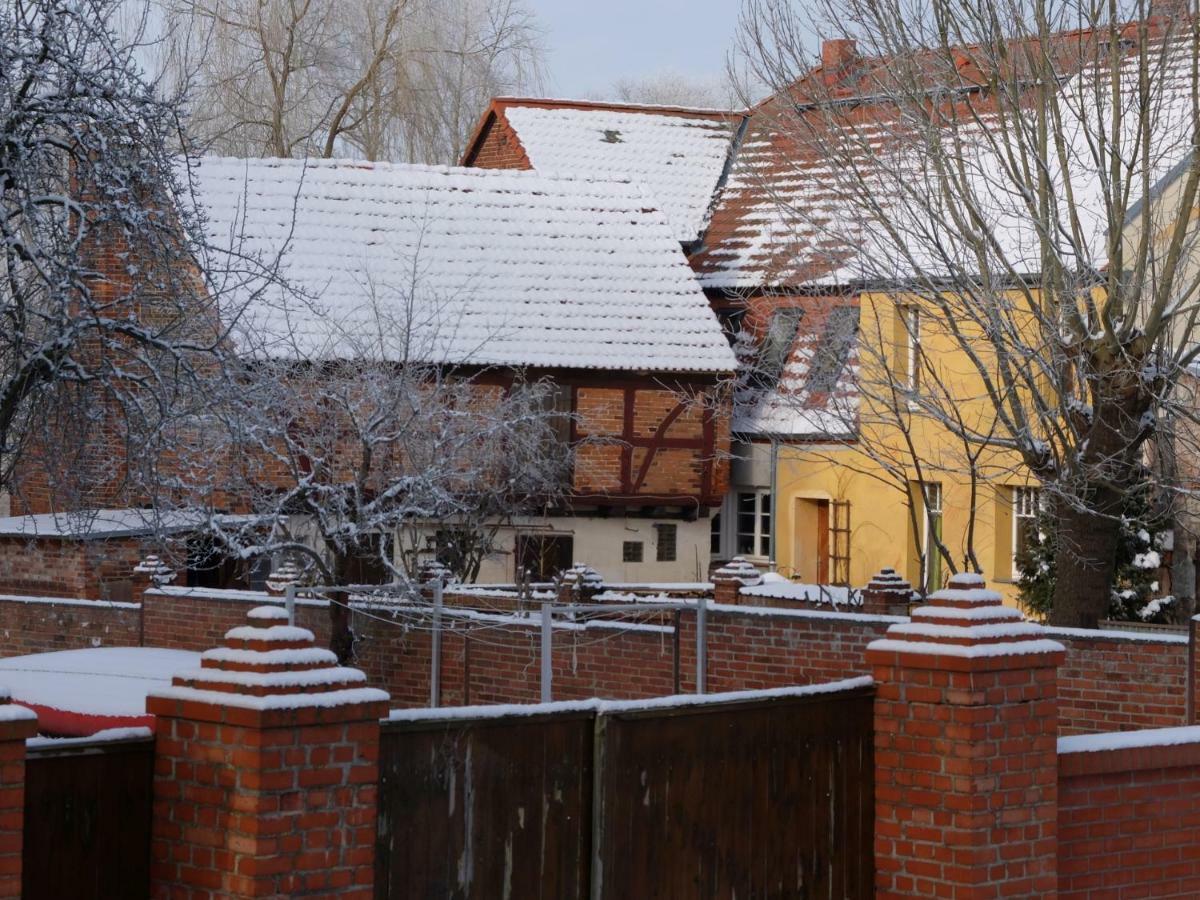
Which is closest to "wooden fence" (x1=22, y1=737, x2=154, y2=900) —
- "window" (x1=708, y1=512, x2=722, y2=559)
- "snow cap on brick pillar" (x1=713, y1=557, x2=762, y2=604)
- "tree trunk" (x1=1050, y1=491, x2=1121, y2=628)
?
"tree trunk" (x1=1050, y1=491, x2=1121, y2=628)

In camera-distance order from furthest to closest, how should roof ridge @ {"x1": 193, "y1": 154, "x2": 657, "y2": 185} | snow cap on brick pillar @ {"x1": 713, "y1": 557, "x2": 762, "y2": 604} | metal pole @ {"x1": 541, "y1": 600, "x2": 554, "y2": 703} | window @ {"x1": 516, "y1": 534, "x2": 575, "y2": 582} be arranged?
1. roof ridge @ {"x1": 193, "y1": 154, "x2": 657, "y2": 185}
2. window @ {"x1": 516, "y1": 534, "x2": 575, "y2": 582}
3. snow cap on brick pillar @ {"x1": 713, "y1": 557, "x2": 762, "y2": 604}
4. metal pole @ {"x1": 541, "y1": 600, "x2": 554, "y2": 703}

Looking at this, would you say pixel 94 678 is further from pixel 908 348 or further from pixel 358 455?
pixel 358 455

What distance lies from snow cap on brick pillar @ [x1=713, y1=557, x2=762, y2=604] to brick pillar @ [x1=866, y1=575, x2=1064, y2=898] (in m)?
11.4

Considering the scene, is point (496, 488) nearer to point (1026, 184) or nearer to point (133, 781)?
point (1026, 184)

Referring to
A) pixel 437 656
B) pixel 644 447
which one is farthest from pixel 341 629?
pixel 644 447

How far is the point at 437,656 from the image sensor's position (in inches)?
644

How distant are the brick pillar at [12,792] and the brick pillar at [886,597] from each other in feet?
42.8

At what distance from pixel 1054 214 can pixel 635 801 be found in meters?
9.38

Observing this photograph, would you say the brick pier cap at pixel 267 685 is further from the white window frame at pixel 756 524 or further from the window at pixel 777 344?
the white window frame at pixel 756 524

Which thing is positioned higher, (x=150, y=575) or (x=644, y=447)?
(x=644, y=447)

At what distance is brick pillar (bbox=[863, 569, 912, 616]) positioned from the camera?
17234mm

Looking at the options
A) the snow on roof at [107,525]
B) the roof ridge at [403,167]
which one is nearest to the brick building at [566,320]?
the roof ridge at [403,167]

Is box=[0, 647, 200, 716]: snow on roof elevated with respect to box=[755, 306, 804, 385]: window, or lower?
lower

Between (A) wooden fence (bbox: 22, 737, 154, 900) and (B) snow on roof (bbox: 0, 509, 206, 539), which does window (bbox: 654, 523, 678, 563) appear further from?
(A) wooden fence (bbox: 22, 737, 154, 900)
